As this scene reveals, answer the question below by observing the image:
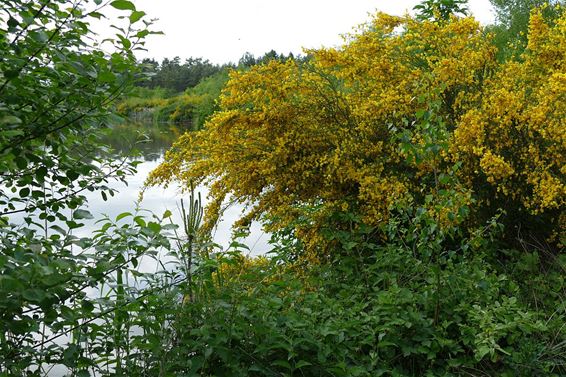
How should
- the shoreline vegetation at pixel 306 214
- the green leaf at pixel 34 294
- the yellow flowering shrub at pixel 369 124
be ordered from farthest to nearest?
the yellow flowering shrub at pixel 369 124
the shoreline vegetation at pixel 306 214
the green leaf at pixel 34 294

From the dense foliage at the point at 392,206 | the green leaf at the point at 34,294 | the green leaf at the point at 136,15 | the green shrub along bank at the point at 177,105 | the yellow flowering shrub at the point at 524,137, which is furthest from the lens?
the green shrub along bank at the point at 177,105

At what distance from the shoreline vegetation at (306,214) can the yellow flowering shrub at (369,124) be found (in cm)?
2

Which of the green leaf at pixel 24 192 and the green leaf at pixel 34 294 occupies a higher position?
the green leaf at pixel 24 192

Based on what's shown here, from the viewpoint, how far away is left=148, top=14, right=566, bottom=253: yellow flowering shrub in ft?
15.0

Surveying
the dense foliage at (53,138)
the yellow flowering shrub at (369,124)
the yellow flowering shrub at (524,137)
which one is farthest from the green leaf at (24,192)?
the yellow flowering shrub at (524,137)

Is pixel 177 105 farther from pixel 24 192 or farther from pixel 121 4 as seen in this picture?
pixel 121 4

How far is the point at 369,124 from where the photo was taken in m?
5.11

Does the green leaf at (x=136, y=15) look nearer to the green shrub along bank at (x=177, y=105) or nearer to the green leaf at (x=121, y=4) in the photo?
the green leaf at (x=121, y=4)

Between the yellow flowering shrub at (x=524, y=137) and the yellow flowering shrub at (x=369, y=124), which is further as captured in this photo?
the yellow flowering shrub at (x=369, y=124)

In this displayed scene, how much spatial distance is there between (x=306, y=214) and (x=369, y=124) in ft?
2.87

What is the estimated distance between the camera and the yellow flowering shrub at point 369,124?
458 cm

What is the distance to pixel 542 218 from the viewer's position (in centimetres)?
482

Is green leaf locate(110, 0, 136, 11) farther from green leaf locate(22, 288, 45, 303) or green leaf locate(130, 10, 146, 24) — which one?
green leaf locate(22, 288, 45, 303)

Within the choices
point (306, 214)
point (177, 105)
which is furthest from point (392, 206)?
point (177, 105)
